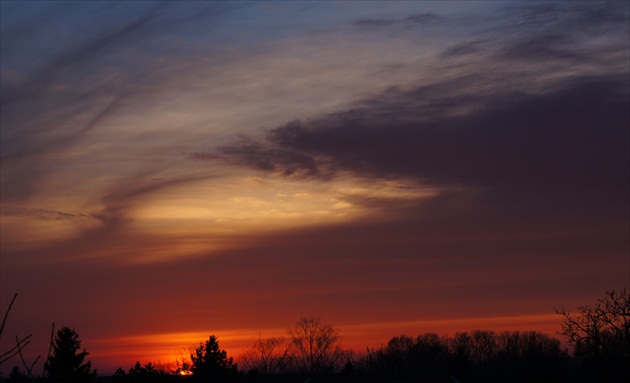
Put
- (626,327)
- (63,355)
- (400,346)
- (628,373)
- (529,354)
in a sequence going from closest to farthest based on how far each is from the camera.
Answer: (626,327), (628,373), (63,355), (529,354), (400,346)

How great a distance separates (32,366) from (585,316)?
208 ft

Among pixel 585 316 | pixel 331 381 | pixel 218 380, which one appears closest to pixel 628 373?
pixel 585 316

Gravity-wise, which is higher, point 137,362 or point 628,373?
point 137,362

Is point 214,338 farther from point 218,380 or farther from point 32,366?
point 32,366

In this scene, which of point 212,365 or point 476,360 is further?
point 476,360

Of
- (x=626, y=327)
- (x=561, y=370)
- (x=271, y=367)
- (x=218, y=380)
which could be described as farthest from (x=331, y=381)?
(x=271, y=367)

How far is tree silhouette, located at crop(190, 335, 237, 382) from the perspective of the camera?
8044 centimetres

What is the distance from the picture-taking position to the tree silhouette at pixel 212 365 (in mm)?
80438

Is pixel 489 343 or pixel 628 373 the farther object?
pixel 489 343

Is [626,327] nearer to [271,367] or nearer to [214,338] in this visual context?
[214,338]

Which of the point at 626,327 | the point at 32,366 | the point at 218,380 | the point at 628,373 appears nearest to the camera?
the point at 32,366

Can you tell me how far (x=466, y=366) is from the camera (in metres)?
117

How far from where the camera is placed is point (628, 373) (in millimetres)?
64562

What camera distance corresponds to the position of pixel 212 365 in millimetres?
81562
